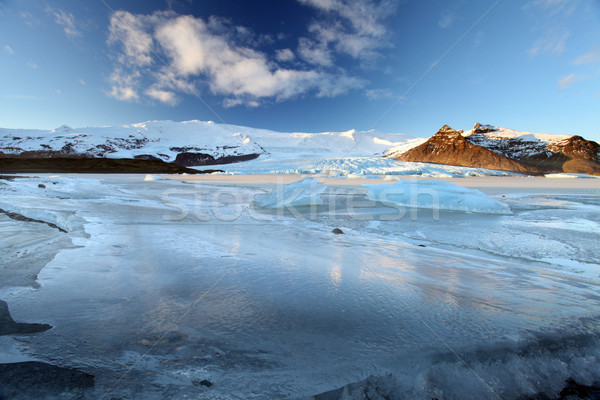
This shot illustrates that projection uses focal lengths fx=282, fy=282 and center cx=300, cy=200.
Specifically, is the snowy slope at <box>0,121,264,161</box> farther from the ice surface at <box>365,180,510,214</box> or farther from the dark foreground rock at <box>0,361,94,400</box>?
the dark foreground rock at <box>0,361,94,400</box>

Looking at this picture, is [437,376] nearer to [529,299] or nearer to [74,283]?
[529,299]

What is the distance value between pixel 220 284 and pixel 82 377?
1066 mm

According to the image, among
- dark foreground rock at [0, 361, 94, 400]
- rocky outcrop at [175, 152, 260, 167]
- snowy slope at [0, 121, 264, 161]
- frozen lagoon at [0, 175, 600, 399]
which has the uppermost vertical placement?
snowy slope at [0, 121, 264, 161]

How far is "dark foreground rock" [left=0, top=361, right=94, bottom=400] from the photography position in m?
0.97

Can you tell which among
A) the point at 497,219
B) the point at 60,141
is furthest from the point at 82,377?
the point at 60,141

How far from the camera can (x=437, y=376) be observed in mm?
1172

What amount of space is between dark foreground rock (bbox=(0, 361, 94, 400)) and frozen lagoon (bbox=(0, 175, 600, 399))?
0.14 feet

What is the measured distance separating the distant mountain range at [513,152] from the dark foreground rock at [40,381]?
9171cm

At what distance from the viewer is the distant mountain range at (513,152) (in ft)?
265

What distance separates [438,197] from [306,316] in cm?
714

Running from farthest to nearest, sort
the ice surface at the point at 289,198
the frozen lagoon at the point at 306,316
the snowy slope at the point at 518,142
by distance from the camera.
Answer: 1. the snowy slope at the point at 518,142
2. the ice surface at the point at 289,198
3. the frozen lagoon at the point at 306,316

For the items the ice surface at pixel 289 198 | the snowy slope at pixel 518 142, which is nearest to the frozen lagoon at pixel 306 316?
the ice surface at pixel 289 198

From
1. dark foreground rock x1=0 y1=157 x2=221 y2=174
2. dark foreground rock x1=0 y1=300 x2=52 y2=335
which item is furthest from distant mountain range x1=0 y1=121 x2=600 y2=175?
dark foreground rock x1=0 y1=300 x2=52 y2=335

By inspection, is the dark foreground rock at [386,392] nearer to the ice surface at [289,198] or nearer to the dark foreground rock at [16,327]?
the dark foreground rock at [16,327]
